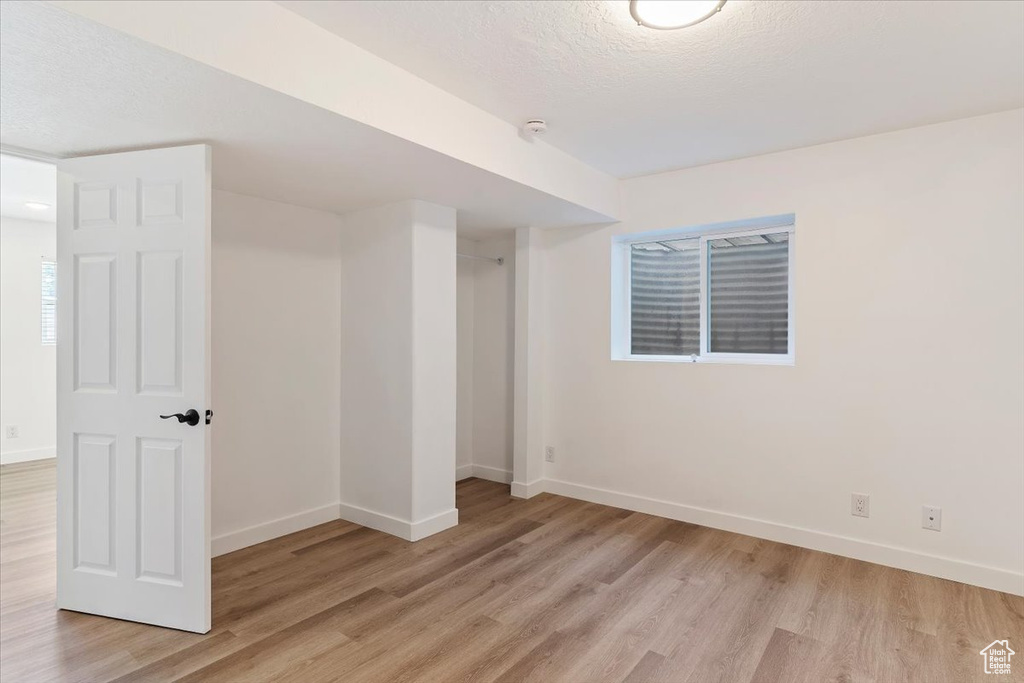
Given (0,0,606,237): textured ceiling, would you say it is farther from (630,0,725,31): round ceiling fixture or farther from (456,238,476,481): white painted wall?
(456,238,476,481): white painted wall

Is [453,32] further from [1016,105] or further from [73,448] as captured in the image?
[1016,105]

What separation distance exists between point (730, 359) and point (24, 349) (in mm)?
6650

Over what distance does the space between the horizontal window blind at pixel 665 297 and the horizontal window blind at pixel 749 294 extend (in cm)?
13

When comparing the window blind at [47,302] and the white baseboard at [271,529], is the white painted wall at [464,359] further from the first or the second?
the window blind at [47,302]

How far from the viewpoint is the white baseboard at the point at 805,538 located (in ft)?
8.84

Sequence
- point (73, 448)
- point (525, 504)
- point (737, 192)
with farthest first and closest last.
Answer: point (525, 504), point (737, 192), point (73, 448)

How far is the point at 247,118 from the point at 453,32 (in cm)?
87

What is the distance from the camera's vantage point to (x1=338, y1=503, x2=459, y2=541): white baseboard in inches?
132

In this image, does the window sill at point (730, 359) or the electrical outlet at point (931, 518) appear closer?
the electrical outlet at point (931, 518)

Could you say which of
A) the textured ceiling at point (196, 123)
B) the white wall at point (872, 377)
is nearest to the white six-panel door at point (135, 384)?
the textured ceiling at point (196, 123)

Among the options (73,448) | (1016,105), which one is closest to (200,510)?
(73,448)

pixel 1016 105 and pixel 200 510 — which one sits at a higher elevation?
pixel 1016 105

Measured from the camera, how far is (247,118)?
206 centimetres

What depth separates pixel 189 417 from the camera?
7.43ft
